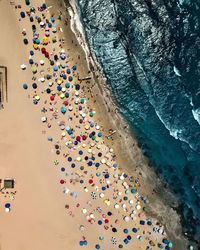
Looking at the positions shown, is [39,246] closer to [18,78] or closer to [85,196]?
[85,196]

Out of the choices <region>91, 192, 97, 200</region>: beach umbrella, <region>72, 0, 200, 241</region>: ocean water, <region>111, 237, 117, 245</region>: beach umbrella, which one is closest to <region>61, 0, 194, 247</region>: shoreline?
<region>72, 0, 200, 241</region>: ocean water

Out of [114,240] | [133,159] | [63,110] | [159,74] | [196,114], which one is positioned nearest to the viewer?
[63,110]

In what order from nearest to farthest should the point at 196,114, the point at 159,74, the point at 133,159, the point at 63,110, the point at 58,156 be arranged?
the point at 58,156 → the point at 63,110 → the point at 133,159 → the point at 159,74 → the point at 196,114

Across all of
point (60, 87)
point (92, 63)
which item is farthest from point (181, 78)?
point (60, 87)

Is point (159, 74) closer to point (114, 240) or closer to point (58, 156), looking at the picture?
point (58, 156)

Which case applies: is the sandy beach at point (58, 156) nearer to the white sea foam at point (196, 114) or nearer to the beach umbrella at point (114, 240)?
the beach umbrella at point (114, 240)

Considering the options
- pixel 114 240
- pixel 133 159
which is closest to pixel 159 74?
pixel 133 159

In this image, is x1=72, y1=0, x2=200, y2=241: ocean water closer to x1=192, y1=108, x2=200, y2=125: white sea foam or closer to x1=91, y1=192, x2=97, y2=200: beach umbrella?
x1=192, y1=108, x2=200, y2=125: white sea foam

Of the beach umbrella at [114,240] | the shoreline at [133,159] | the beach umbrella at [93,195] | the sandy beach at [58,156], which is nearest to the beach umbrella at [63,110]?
the sandy beach at [58,156]
